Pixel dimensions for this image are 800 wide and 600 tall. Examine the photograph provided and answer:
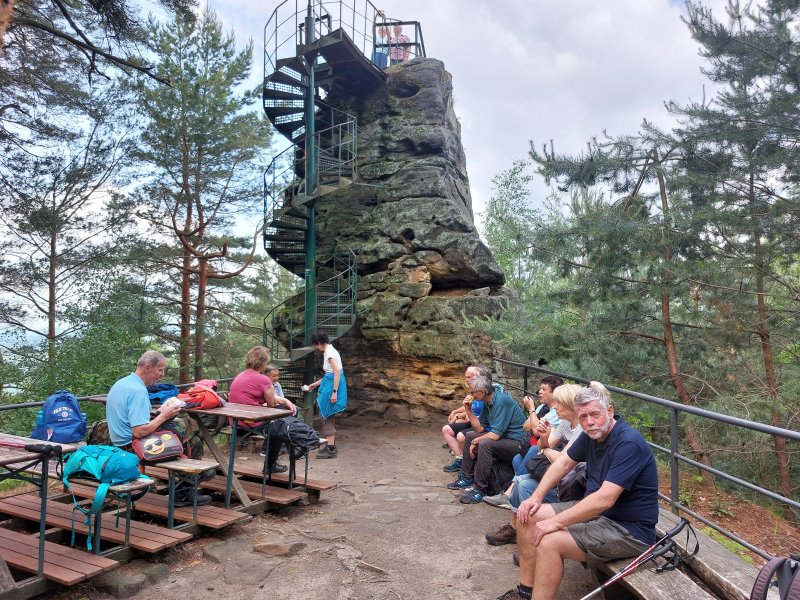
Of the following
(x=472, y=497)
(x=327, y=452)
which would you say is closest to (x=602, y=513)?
(x=472, y=497)

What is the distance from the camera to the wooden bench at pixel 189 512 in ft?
13.0

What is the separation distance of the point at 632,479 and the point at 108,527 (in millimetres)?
3516

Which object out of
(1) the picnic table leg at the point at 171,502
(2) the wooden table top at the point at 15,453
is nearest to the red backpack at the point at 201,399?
(1) the picnic table leg at the point at 171,502

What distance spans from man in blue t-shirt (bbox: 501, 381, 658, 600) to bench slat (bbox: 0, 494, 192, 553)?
2322mm

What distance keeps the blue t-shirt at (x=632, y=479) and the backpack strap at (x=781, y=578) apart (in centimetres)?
90

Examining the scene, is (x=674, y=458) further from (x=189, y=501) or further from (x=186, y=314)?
(x=186, y=314)

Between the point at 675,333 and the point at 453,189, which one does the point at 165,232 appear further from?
the point at 675,333

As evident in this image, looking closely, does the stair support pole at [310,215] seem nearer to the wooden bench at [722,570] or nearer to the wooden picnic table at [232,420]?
the wooden picnic table at [232,420]

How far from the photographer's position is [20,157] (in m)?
10.4

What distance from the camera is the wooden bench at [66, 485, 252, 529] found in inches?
156

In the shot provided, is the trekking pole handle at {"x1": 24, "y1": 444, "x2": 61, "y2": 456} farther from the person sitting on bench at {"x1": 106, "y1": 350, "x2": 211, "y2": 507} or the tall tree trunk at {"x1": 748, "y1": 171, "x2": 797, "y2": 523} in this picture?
the tall tree trunk at {"x1": 748, "y1": 171, "x2": 797, "y2": 523}

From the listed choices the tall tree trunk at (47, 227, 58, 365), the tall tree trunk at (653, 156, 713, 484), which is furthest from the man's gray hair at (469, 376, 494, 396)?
the tall tree trunk at (47, 227, 58, 365)

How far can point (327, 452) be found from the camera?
737 cm

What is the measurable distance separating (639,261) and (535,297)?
212 centimetres
